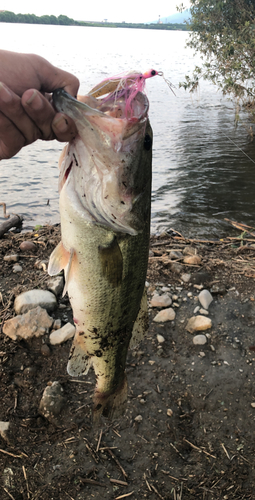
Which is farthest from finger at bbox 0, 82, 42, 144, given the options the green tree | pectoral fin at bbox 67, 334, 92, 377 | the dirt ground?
the green tree

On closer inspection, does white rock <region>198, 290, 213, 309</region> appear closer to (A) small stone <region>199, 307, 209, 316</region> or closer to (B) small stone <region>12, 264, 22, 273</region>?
(A) small stone <region>199, 307, 209, 316</region>

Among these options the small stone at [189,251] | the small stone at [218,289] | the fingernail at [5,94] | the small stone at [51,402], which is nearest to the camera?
the fingernail at [5,94]

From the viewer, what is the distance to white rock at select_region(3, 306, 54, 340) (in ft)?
12.9

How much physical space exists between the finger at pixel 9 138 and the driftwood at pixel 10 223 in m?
5.06

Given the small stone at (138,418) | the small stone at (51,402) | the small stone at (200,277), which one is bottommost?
the small stone at (138,418)

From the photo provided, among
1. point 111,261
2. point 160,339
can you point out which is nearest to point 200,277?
point 160,339

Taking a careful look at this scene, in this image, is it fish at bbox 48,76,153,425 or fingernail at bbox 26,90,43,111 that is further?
fish at bbox 48,76,153,425

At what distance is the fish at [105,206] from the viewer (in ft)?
6.18

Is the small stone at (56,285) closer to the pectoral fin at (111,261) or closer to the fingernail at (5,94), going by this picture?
the pectoral fin at (111,261)

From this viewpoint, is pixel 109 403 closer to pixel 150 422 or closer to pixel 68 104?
pixel 150 422

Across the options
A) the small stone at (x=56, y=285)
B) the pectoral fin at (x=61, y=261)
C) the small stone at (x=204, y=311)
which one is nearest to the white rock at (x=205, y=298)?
the small stone at (x=204, y=311)

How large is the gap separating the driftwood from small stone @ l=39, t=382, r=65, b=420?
160 inches

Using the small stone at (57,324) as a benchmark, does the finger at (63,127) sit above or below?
above

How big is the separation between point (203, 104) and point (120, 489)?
77.3 ft
